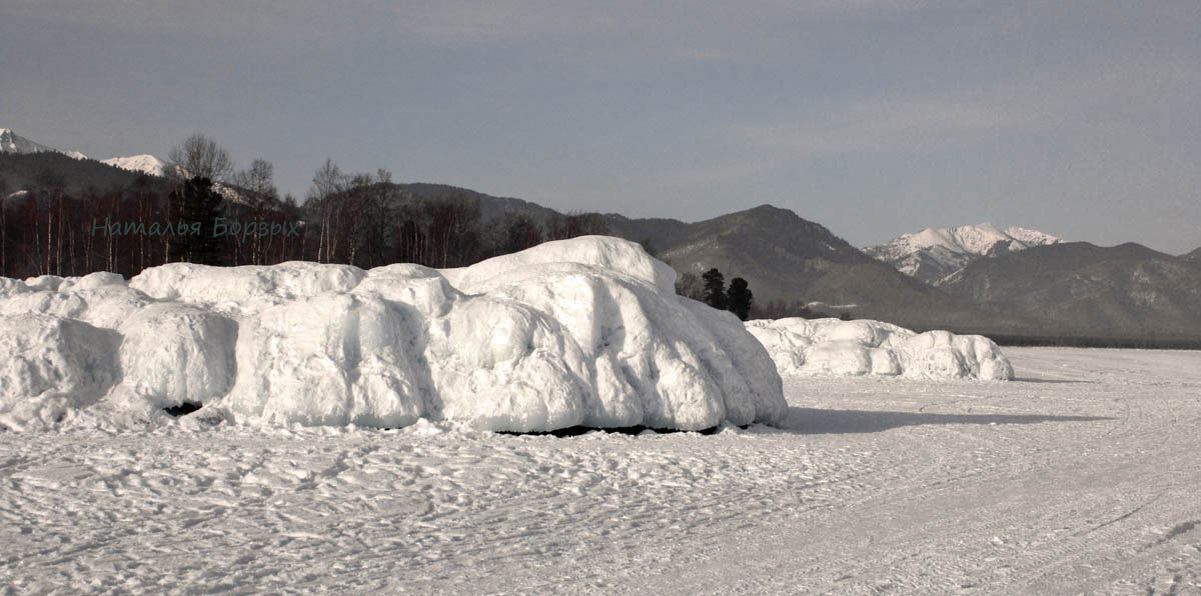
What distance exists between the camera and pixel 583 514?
800 centimetres

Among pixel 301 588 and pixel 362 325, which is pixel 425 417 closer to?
pixel 362 325

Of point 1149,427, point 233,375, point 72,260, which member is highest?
point 72,260

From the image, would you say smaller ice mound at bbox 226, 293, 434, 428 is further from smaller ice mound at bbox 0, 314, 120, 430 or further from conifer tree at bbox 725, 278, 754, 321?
conifer tree at bbox 725, 278, 754, 321

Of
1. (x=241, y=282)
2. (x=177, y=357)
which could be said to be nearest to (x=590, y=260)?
(x=241, y=282)

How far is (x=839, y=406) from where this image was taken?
19.3 metres

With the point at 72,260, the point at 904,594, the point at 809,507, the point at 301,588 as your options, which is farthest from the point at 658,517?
the point at 72,260

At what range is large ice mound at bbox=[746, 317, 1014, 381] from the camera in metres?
29.6

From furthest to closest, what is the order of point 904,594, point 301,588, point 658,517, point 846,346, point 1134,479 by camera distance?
point 846,346 → point 1134,479 → point 658,517 → point 904,594 → point 301,588

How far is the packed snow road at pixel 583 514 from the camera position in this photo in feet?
19.9

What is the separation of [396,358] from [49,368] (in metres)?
4.51

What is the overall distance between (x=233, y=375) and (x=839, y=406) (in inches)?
503

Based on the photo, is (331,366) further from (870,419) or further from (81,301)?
(870,419)

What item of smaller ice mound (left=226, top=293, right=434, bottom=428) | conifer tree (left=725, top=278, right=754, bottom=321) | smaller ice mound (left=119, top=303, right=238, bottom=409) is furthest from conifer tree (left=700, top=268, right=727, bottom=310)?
smaller ice mound (left=119, top=303, right=238, bottom=409)

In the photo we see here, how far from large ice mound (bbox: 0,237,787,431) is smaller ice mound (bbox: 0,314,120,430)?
0.8 inches
